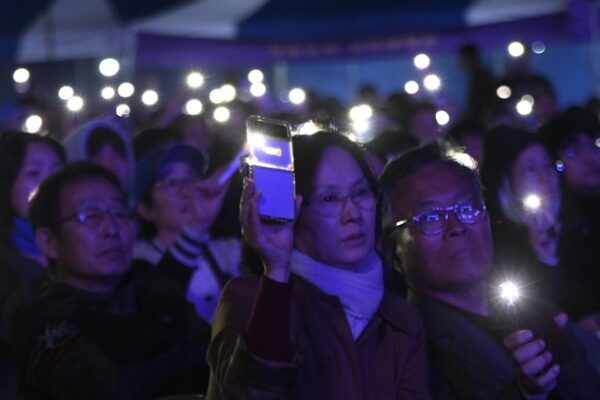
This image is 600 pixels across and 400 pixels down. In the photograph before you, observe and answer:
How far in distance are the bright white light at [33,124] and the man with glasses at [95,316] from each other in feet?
10.3

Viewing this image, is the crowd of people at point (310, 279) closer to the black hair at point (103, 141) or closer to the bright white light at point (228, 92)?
the black hair at point (103, 141)

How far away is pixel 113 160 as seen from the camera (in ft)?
15.5

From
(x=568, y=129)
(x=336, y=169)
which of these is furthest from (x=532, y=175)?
(x=336, y=169)

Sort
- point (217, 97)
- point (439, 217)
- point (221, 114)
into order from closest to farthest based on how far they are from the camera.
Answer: point (439, 217) < point (221, 114) < point (217, 97)

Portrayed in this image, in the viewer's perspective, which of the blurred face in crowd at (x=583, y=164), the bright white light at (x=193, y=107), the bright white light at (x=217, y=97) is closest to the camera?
the blurred face in crowd at (x=583, y=164)

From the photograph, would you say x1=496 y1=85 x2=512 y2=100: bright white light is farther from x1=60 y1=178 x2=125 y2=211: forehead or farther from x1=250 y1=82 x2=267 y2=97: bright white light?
x1=60 y1=178 x2=125 y2=211: forehead

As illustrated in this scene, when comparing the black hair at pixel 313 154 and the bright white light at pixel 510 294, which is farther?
the black hair at pixel 313 154

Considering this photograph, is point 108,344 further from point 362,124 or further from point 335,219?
point 362,124

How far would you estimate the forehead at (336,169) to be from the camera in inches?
98.0

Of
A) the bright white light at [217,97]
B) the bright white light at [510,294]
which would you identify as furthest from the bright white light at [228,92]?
the bright white light at [510,294]

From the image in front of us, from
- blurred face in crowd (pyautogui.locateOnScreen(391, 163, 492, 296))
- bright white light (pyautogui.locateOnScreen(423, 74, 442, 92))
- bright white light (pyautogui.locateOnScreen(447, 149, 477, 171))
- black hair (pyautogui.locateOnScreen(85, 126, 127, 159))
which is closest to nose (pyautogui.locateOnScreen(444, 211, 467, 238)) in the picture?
blurred face in crowd (pyautogui.locateOnScreen(391, 163, 492, 296))

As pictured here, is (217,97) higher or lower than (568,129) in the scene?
higher

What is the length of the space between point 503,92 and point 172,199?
3.92 metres

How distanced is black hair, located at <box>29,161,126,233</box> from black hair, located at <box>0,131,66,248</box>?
2.19 ft
